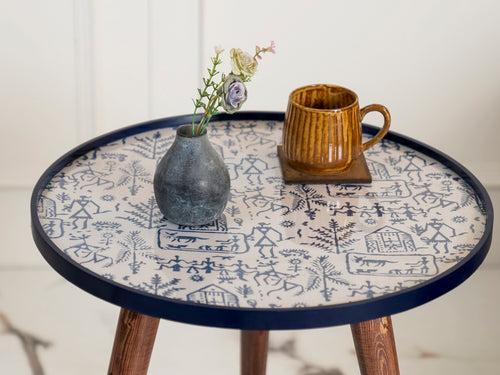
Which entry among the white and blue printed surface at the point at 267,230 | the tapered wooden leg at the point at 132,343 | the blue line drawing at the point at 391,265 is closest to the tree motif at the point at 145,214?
the white and blue printed surface at the point at 267,230

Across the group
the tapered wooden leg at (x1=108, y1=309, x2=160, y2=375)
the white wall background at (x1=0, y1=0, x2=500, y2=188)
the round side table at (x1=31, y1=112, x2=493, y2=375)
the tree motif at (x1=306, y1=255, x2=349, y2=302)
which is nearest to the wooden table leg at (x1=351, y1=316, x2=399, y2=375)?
the round side table at (x1=31, y1=112, x2=493, y2=375)

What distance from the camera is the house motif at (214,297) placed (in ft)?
2.76

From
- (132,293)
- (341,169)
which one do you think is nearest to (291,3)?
(341,169)

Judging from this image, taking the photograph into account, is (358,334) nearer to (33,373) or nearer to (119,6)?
(33,373)

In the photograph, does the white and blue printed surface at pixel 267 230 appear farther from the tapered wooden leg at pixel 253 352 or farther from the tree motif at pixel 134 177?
the tapered wooden leg at pixel 253 352

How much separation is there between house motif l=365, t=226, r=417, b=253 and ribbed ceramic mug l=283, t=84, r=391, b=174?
13 centimetres

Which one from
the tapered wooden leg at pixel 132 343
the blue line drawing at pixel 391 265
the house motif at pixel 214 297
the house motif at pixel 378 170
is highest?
Result: the house motif at pixel 378 170

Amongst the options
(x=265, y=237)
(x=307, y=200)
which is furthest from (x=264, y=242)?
(x=307, y=200)

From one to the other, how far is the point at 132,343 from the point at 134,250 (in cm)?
14

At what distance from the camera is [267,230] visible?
982mm

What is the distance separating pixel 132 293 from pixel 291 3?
85cm

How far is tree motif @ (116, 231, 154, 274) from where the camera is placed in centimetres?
90

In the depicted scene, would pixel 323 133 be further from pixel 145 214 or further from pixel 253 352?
pixel 253 352

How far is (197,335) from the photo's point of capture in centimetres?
159
